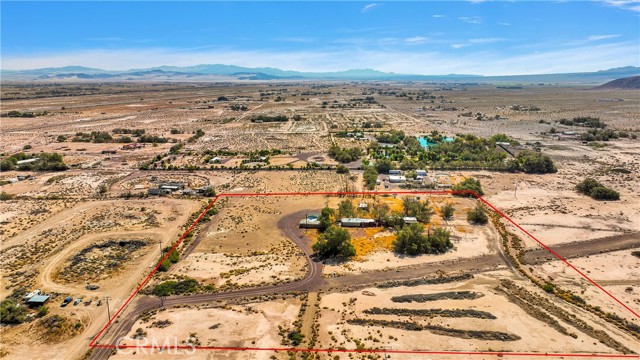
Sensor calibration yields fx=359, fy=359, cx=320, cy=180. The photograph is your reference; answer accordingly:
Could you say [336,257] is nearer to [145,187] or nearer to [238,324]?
[238,324]

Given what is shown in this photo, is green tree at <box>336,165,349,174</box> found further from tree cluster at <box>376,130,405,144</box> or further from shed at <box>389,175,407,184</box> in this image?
tree cluster at <box>376,130,405,144</box>

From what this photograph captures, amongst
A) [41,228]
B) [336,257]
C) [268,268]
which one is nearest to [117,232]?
[41,228]

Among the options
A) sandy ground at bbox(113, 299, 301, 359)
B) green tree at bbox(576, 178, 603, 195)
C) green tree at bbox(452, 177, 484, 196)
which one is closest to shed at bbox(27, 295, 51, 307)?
sandy ground at bbox(113, 299, 301, 359)

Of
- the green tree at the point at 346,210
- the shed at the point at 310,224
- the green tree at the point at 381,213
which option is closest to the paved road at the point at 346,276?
the shed at the point at 310,224

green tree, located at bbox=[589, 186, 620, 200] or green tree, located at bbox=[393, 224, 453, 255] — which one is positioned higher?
green tree, located at bbox=[589, 186, 620, 200]

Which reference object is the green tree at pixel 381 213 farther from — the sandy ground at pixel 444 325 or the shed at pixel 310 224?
the sandy ground at pixel 444 325
